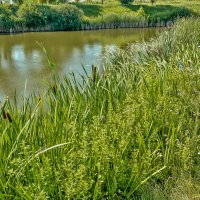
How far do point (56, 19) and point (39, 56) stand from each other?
28.6 ft

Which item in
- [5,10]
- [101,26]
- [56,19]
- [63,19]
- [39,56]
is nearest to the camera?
[39,56]

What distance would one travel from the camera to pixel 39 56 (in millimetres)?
10766

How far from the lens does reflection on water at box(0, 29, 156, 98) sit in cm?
779

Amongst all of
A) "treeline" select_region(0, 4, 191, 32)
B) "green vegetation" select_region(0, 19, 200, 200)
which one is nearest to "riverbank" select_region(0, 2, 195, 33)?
"treeline" select_region(0, 4, 191, 32)

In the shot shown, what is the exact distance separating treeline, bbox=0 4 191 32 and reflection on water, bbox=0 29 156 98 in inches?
70.7

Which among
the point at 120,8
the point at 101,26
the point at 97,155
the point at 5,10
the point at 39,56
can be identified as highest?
the point at 120,8

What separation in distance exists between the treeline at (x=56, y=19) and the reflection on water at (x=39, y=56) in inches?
70.7

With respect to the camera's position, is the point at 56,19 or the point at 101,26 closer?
the point at 56,19

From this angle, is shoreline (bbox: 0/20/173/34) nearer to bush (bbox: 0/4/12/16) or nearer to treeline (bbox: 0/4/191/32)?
treeline (bbox: 0/4/191/32)

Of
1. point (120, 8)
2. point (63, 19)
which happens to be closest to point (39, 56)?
point (63, 19)

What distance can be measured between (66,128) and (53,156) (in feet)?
0.53

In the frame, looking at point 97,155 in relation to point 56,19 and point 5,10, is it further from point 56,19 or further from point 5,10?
point 56,19

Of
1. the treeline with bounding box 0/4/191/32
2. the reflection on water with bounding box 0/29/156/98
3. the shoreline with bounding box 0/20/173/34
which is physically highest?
the treeline with bounding box 0/4/191/32

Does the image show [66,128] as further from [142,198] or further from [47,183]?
[142,198]
